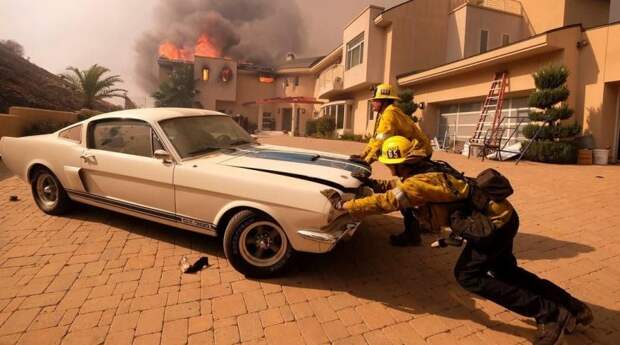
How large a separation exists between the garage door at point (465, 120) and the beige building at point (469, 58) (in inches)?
1.7

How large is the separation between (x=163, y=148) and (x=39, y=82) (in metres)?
20.8

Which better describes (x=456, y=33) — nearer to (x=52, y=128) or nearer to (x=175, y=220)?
(x=52, y=128)

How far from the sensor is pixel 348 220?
331 cm

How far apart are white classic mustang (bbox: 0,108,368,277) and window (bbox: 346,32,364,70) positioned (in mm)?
17999

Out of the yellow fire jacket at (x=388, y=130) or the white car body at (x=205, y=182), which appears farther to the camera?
the yellow fire jacket at (x=388, y=130)

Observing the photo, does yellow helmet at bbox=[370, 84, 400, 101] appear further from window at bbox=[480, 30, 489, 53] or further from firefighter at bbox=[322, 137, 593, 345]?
window at bbox=[480, 30, 489, 53]

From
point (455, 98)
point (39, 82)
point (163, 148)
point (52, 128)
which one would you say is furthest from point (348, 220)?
point (39, 82)

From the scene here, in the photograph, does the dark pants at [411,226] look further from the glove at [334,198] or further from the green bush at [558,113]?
the green bush at [558,113]

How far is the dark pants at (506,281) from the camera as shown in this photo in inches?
100

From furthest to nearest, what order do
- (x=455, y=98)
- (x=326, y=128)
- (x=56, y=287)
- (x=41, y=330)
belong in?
(x=326, y=128), (x=455, y=98), (x=56, y=287), (x=41, y=330)

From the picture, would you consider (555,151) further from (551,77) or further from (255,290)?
(255,290)

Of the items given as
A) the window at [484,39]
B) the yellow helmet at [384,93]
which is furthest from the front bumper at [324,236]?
the window at [484,39]

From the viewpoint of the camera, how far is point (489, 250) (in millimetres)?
2605

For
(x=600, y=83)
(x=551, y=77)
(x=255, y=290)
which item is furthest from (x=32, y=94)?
(x=600, y=83)
